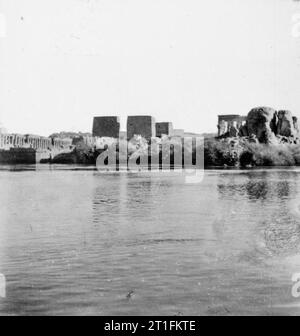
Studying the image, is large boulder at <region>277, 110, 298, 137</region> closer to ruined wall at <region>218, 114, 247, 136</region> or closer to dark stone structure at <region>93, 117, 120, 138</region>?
ruined wall at <region>218, 114, 247, 136</region>

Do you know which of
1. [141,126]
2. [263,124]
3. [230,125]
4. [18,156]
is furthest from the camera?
[141,126]

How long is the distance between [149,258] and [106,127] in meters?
78.7

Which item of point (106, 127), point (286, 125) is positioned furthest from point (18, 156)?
point (286, 125)

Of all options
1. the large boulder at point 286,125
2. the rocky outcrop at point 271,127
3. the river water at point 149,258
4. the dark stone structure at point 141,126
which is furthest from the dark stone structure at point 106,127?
the river water at point 149,258

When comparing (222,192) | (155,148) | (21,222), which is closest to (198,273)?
(21,222)

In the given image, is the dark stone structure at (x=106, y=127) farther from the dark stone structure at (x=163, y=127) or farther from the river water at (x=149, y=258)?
the river water at (x=149, y=258)

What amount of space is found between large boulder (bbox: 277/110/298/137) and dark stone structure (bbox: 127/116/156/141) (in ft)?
88.3

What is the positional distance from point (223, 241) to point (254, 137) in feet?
171

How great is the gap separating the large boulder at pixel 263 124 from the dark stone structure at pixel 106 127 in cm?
2729

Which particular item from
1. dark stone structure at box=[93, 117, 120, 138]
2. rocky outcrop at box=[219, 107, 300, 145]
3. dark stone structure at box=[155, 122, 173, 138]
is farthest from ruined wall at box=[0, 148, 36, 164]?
dark stone structure at box=[155, 122, 173, 138]

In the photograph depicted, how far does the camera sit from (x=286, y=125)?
64312 millimetres

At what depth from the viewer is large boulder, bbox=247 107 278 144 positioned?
63.2 m

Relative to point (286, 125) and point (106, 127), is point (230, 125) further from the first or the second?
point (106, 127)
